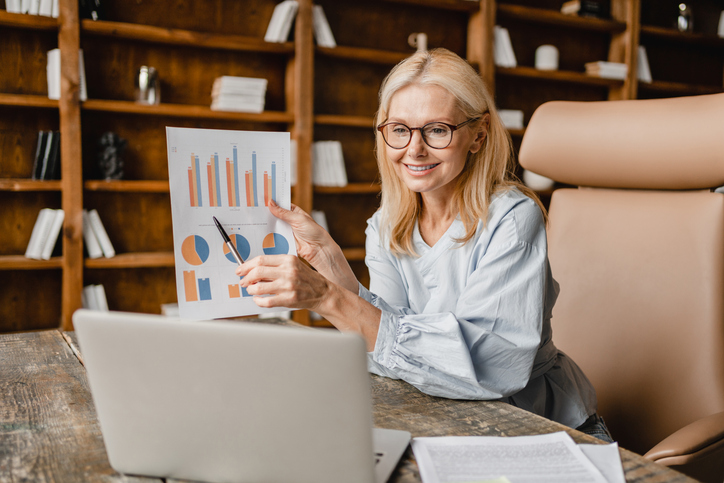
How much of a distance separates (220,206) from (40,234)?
208 centimetres

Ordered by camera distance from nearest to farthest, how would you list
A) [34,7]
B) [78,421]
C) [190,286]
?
[78,421]
[190,286]
[34,7]

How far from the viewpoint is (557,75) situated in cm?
360

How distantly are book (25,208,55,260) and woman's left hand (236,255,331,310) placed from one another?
2.09 metres

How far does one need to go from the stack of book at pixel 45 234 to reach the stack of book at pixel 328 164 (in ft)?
4.05

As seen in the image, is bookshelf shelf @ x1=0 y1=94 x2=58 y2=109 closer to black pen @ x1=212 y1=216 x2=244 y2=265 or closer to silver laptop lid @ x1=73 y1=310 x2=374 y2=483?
black pen @ x1=212 y1=216 x2=244 y2=265

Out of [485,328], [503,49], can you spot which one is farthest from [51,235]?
[503,49]

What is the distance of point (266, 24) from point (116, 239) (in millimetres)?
1378

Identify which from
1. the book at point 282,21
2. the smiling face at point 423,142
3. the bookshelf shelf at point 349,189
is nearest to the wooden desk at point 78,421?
the smiling face at point 423,142

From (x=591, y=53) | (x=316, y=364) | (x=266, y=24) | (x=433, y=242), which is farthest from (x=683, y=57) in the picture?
(x=316, y=364)

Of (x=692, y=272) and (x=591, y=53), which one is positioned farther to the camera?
(x=591, y=53)

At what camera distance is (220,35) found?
286 centimetres

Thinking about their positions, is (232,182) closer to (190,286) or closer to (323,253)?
(190,286)

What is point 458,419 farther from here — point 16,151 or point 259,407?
point 16,151

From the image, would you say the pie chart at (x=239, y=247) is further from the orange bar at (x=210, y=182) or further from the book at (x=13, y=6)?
the book at (x=13, y=6)
